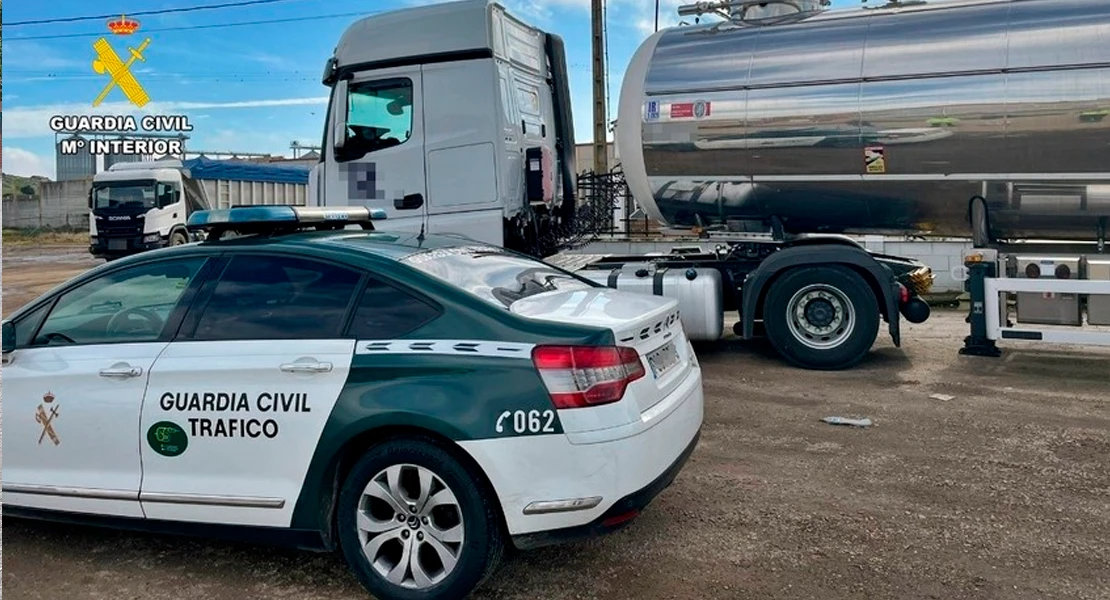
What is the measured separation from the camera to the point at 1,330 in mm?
4086

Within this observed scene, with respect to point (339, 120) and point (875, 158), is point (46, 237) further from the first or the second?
point (875, 158)

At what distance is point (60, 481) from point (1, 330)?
84cm

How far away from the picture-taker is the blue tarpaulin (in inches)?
1043

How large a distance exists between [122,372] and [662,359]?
2.36 metres

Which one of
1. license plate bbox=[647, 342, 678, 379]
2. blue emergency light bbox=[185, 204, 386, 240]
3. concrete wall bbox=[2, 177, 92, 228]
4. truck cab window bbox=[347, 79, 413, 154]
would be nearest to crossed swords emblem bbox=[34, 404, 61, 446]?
blue emergency light bbox=[185, 204, 386, 240]

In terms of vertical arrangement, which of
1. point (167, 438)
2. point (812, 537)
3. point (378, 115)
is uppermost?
point (378, 115)

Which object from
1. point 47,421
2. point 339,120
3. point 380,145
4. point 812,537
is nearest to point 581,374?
point 812,537

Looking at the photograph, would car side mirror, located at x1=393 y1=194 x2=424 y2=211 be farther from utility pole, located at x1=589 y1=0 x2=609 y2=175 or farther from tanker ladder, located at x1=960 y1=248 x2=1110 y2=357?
utility pole, located at x1=589 y1=0 x2=609 y2=175

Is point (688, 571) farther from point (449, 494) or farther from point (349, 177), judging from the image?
point (349, 177)

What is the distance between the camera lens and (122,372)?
3711mm

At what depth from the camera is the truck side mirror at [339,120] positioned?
26.6 feet

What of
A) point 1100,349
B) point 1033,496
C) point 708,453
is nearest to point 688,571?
point 708,453

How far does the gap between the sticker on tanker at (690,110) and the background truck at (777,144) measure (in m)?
0.01

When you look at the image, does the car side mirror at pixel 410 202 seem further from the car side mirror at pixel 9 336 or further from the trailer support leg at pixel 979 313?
the trailer support leg at pixel 979 313
